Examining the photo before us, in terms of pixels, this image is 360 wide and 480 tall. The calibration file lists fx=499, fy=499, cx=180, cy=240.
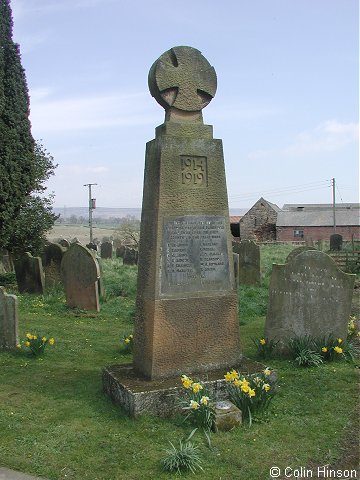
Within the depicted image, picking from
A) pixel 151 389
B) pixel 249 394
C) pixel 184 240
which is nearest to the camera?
pixel 249 394

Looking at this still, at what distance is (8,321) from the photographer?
25.2ft

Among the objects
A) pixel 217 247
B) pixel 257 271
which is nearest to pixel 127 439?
pixel 217 247

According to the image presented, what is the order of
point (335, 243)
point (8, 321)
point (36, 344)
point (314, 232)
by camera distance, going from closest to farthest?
point (36, 344) < point (8, 321) < point (335, 243) < point (314, 232)

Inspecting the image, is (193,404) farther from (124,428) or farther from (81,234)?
(81,234)

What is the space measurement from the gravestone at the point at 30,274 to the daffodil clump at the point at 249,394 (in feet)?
29.9

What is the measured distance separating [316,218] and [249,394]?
4954cm

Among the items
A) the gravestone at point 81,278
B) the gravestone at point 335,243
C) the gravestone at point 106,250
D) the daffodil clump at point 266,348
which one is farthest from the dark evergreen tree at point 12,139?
the gravestone at point 335,243

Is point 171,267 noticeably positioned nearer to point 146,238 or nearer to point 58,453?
point 146,238

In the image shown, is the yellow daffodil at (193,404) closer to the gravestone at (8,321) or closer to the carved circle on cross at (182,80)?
the carved circle on cross at (182,80)

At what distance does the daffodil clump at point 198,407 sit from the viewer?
4.77 m

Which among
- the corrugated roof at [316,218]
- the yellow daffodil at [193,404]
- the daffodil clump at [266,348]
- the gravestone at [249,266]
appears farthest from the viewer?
→ the corrugated roof at [316,218]

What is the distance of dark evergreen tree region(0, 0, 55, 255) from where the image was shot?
51.1 ft

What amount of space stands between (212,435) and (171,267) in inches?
70.5

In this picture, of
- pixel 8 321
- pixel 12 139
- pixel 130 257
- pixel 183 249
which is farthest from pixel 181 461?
pixel 130 257
